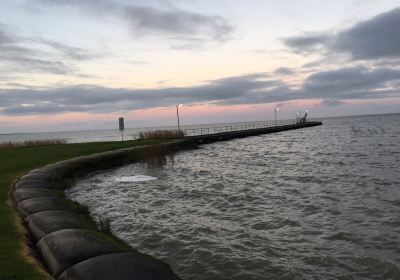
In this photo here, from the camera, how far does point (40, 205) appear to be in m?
11.2

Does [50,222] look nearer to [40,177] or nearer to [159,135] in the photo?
[40,177]

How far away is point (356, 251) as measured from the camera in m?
10.1

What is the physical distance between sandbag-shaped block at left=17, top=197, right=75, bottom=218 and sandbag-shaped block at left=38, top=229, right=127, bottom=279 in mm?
2916

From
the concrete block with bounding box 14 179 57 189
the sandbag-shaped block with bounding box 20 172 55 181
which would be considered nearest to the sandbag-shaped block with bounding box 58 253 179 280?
the concrete block with bounding box 14 179 57 189

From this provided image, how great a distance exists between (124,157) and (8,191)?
1793 centimetres

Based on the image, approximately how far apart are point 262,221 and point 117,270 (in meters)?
8.06

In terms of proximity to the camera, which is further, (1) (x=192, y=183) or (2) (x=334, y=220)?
(1) (x=192, y=183)

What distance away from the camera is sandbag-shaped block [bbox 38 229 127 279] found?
22.7 feet

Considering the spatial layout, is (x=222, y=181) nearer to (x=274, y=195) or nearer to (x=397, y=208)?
(x=274, y=195)

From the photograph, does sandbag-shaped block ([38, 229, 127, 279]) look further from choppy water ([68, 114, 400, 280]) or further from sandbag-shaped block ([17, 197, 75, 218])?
sandbag-shaped block ([17, 197, 75, 218])

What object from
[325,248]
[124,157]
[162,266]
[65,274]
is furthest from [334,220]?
[124,157]

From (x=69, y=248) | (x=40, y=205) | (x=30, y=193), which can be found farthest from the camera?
(x=30, y=193)

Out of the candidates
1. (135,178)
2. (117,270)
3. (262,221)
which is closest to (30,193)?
(262,221)

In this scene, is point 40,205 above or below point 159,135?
below
